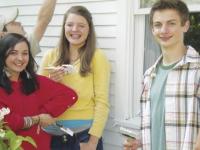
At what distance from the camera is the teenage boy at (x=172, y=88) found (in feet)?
7.51

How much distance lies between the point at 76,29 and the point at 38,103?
0.71m

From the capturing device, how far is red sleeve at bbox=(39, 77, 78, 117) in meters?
3.29

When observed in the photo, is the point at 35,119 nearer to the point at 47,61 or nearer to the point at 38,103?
the point at 38,103

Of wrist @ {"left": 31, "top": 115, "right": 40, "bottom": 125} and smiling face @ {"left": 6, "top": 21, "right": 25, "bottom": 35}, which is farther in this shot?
smiling face @ {"left": 6, "top": 21, "right": 25, "bottom": 35}

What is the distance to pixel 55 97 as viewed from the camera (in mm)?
3359

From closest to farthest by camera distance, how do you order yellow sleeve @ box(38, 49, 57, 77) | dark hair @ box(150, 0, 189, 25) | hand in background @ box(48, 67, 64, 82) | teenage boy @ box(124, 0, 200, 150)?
teenage boy @ box(124, 0, 200, 150)
dark hair @ box(150, 0, 189, 25)
hand in background @ box(48, 67, 64, 82)
yellow sleeve @ box(38, 49, 57, 77)

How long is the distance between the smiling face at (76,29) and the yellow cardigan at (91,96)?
0.17m

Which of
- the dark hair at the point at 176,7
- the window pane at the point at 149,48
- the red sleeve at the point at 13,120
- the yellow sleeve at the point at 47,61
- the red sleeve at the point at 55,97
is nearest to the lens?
the dark hair at the point at 176,7

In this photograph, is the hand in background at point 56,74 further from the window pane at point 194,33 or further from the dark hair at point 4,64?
the window pane at point 194,33

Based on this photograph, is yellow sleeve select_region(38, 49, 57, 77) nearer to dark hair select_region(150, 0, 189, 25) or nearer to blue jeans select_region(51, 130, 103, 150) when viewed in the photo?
blue jeans select_region(51, 130, 103, 150)

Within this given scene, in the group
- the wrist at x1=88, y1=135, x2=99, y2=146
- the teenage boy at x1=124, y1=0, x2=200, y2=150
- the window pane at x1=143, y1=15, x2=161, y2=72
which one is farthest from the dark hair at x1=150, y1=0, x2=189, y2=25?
the window pane at x1=143, y1=15, x2=161, y2=72

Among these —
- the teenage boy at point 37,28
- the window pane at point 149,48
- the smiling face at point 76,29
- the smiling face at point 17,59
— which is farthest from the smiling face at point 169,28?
the window pane at point 149,48

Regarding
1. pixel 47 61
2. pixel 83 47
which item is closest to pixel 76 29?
pixel 83 47

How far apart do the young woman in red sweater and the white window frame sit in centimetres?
102
